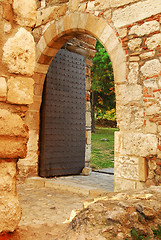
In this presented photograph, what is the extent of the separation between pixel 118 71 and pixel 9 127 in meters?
2.71

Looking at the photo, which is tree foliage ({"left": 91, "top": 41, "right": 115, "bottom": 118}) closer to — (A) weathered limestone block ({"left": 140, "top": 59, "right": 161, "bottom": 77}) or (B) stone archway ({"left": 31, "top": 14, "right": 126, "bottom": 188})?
(B) stone archway ({"left": 31, "top": 14, "right": 126, "bottom": 188})

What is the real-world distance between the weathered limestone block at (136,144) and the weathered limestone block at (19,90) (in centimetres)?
233

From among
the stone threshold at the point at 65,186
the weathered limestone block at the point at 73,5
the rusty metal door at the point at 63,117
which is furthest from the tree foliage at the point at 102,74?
the stone threshold at the point at 65,186

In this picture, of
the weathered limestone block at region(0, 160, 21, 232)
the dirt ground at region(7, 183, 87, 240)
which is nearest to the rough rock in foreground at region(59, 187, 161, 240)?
the dirt ground at region(7, 183, 87, 240)

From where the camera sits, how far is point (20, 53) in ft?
5.40

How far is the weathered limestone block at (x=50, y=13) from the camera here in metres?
4.89

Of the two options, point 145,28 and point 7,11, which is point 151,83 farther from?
point 7,11

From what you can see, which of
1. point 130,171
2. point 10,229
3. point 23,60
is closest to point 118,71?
point 130,171

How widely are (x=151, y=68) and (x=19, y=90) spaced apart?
97.1 inches

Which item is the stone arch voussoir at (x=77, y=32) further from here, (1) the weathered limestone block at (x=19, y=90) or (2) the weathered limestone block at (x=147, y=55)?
(1) the weathered limestone block at (x=19, y=90)

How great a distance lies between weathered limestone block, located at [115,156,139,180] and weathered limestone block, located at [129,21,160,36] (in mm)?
1725

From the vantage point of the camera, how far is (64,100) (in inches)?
227

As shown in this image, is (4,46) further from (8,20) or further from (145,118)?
(145,118)

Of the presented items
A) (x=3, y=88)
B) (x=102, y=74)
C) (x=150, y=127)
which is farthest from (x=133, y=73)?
(x=102, y=74)
